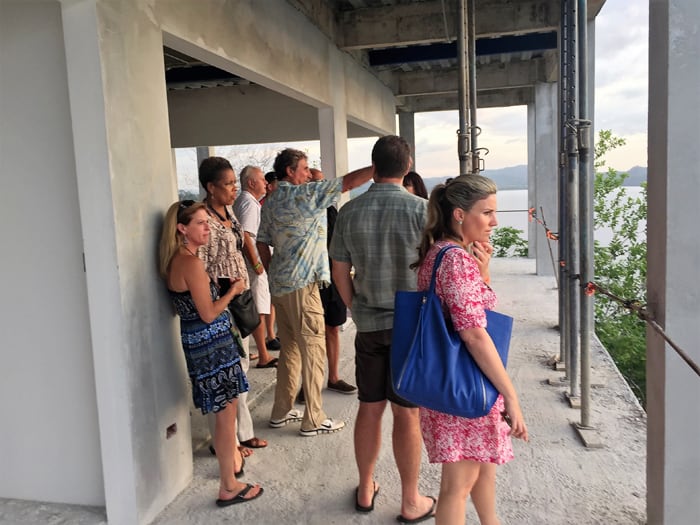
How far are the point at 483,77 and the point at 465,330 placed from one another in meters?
8.84

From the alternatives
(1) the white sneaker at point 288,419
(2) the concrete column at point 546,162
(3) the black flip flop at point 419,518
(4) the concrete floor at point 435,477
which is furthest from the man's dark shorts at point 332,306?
(2) the concrete column at point 546,162

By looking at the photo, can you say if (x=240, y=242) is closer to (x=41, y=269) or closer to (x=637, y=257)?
(x=41, y=269)

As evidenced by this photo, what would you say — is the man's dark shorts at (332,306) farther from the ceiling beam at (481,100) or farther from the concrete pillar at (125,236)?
the ceiling beam at (481,100)

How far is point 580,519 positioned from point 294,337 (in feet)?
6.00

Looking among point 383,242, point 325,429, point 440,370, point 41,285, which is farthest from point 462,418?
point 41,285

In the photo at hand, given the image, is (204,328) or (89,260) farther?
(204,328)

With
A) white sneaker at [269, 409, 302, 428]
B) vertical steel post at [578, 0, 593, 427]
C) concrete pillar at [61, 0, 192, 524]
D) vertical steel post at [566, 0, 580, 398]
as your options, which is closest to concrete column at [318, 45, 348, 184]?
vertical steel post at [566, 0, 580, 398]

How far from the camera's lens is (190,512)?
259 centimetres

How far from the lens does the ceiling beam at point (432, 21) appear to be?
579cm

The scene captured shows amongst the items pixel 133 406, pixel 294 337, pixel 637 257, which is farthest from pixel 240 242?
pixel 637 257

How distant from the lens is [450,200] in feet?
6.17

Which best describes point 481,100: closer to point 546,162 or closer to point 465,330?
point 546,162

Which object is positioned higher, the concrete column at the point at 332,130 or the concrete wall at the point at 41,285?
the concrete column at the point at 332,130

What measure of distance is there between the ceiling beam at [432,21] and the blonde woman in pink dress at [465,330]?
4496 millimetres
